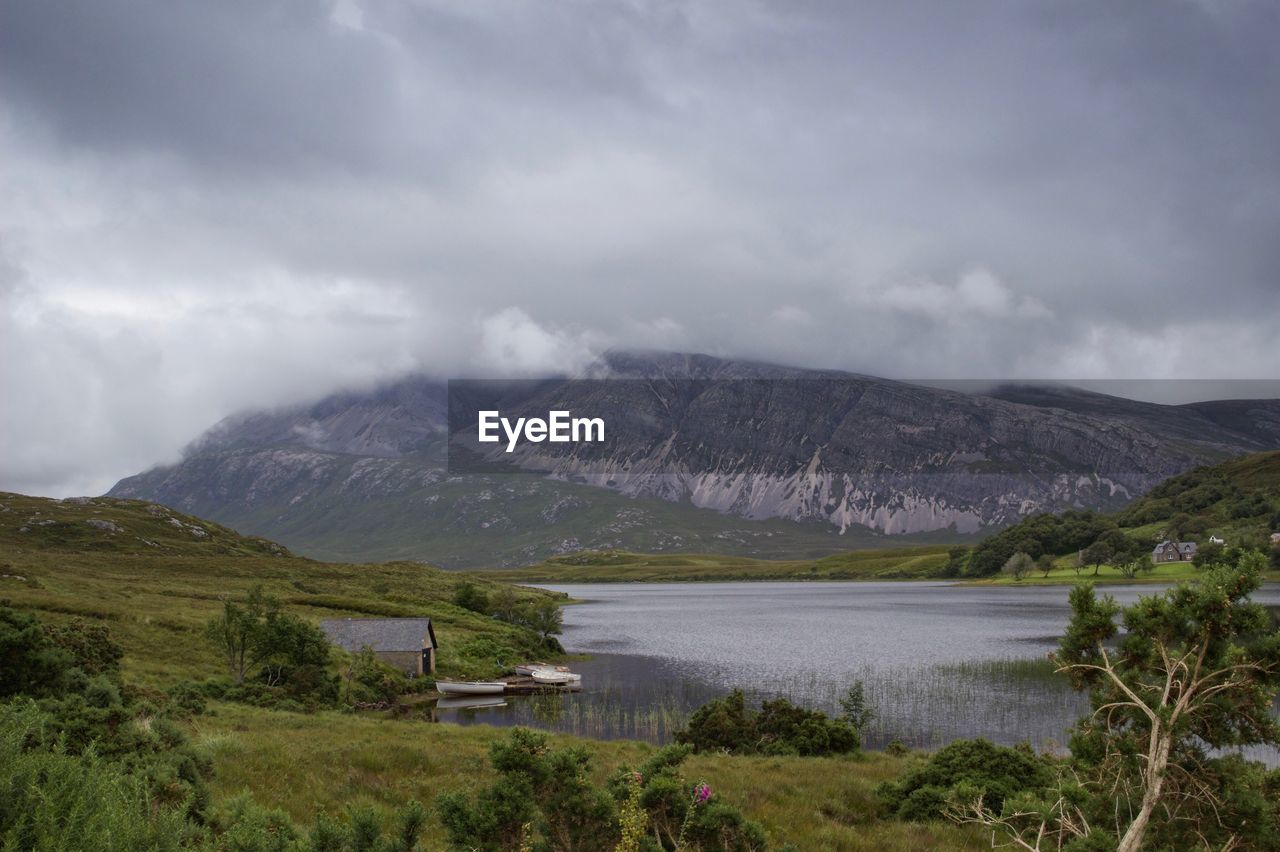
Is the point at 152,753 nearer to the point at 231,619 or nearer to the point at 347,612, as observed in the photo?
the point at 231,619

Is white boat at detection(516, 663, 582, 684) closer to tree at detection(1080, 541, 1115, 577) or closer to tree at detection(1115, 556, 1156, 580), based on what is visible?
tree at detection(1115, 556, 1156, 580)

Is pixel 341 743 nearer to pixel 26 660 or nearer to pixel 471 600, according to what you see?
pixel 26 660

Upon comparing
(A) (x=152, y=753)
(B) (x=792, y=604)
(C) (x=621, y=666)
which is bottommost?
(B) (x=792, y=604)

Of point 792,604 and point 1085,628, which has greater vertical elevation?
point 1085,628

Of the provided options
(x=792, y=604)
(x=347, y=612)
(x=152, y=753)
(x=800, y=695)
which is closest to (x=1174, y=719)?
(x=152, y=753)

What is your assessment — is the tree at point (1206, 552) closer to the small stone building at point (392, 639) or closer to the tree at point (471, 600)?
the tree at point (471, 600)

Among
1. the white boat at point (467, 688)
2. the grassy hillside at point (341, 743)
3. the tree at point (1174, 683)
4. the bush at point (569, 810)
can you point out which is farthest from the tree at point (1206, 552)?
the bush at point (569, 810)
